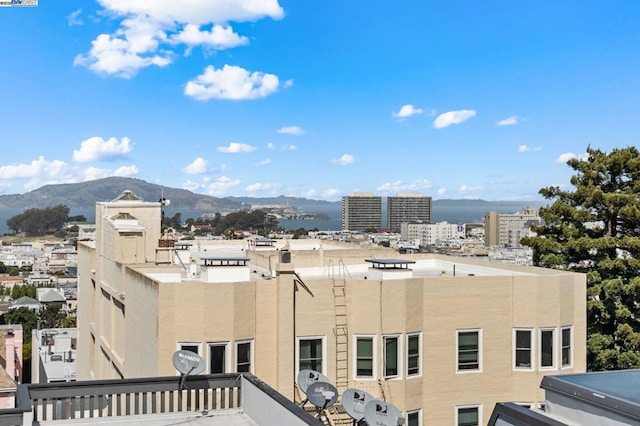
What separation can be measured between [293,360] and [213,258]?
3.70 m

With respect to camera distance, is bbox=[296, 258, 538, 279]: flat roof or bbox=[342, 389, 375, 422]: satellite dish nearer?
bbox=[342, 389, 375, 422]: satellite dish

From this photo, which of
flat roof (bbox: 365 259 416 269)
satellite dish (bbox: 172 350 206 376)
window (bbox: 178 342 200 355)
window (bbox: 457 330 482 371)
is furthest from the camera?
flat roof (bbox: 365 259 416 269)

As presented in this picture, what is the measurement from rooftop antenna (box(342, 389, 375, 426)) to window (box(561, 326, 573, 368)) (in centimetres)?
920

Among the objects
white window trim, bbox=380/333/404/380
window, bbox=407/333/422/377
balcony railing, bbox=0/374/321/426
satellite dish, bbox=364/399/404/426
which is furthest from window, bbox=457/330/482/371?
balcony railing, bbox=0/374/321/426

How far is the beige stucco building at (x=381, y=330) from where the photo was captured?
17.2m

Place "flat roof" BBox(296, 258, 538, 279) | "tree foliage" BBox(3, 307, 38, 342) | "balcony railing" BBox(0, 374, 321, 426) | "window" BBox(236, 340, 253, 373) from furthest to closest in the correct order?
"tree foliage" BBox(3, 307, 38, 342) < "flat roof" BBox(296, 258, 538, 279) < "window" BBox(236, 340, 253, 373) < "balcony railing" BBox(0, 374, 321, 426)

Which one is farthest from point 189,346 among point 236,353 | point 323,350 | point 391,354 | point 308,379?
point 391,354

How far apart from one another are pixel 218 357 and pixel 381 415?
704 cm

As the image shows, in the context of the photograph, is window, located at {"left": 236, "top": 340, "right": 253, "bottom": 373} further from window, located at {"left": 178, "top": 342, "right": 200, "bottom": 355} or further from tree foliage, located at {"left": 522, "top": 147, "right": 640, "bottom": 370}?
tree foliage, located at {"left": 522, "top": 147, "right": 640, "bottom": 370}

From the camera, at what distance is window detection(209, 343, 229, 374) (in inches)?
675

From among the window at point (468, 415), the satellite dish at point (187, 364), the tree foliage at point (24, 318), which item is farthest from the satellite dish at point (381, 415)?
the tree foliage at point (24, 318)

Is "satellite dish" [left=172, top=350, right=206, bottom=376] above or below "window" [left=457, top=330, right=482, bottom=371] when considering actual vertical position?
above

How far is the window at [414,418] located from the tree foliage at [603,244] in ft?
40.7

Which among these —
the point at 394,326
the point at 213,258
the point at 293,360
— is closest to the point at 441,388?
the point at 394,326
